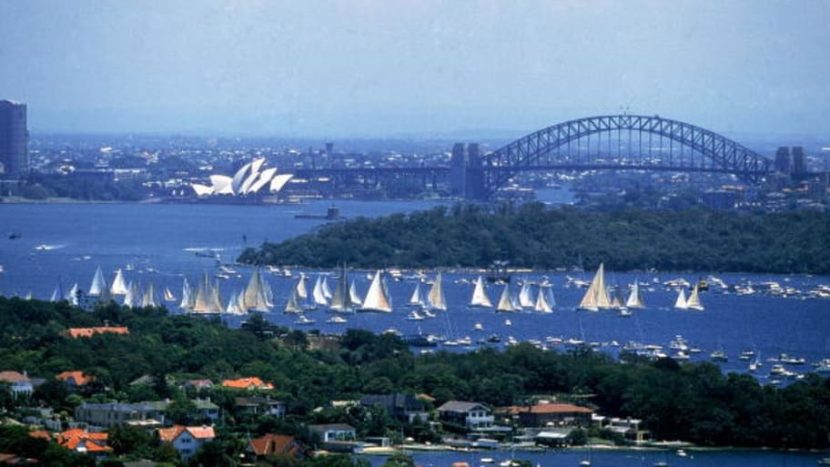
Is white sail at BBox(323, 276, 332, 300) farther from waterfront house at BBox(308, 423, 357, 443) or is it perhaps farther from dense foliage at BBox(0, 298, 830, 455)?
waterfront house at BBox(308, 423, 357, 443)

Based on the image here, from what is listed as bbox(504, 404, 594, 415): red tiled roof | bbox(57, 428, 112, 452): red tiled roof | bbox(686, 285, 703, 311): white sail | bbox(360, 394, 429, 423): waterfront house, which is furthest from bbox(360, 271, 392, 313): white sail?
bbox(57, 428, 112, 452): red tiled roof

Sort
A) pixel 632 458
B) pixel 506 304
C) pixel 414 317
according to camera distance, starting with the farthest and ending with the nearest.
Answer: pixel 506 304 → pixel 414 317 → pixel 632 458

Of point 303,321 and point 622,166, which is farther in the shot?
point 622,166

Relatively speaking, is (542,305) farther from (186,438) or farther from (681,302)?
(186,438)

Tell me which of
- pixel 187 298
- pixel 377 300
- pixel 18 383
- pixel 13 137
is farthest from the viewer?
pixel 13 137

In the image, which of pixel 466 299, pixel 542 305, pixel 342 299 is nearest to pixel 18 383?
pixel 342 299

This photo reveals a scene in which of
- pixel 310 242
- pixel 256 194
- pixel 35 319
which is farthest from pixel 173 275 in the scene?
pixel 256 194

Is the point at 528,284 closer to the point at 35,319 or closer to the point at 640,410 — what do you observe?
the point at 35,319
